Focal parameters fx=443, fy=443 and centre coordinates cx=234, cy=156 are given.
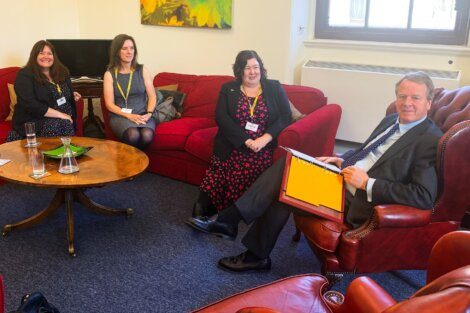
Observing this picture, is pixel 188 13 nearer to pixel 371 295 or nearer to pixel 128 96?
pixel 128 96

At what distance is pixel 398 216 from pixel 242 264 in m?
0.87

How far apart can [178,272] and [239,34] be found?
8.37ft

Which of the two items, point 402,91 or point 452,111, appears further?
point 452,111

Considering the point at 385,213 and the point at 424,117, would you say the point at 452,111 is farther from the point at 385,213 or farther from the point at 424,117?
the point at 385,213

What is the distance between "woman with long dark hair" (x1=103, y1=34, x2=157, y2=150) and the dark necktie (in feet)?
5.70

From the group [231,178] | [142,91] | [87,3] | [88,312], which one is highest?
[87,3]

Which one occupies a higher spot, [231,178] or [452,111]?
[452,111]

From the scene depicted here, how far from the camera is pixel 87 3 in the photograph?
5062 millimetres

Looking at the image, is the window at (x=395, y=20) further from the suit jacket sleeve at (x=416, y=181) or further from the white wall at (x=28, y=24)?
the white wall at (x=28, y=24)

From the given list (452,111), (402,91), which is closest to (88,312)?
(402,91)

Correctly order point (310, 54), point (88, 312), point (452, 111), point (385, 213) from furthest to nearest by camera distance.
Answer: point (310, 54) → point (452, 111) → point (88, 312) → point (385, 213)

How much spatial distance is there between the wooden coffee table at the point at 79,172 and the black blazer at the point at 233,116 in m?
0.55

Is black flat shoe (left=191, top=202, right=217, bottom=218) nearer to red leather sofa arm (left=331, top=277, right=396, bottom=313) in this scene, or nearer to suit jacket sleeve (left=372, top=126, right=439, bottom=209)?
suit jacket sleeve (left=372, top=126, right=439, bottom=209)

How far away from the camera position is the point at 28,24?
4500mm
